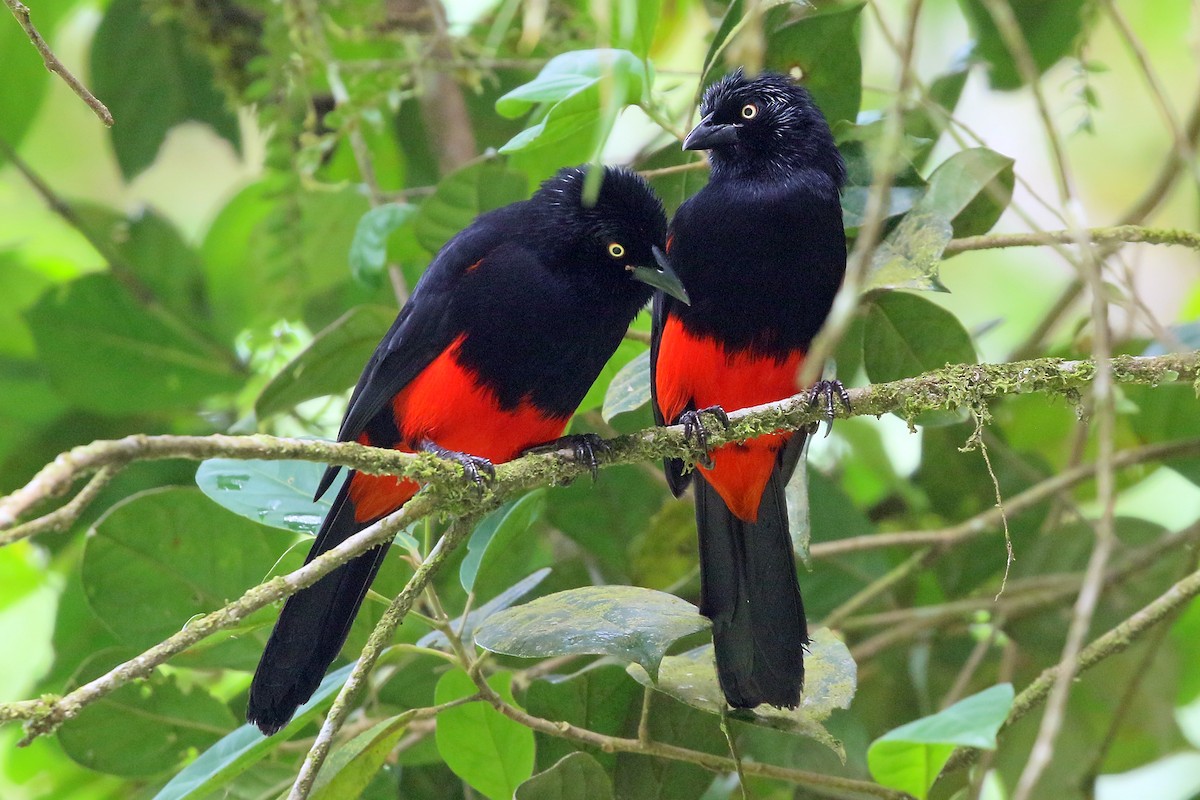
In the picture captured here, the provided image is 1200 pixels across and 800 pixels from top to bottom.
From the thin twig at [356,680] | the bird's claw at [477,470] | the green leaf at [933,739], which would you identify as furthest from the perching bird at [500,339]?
the green leaf at [933,739]

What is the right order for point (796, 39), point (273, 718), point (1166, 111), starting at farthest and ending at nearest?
point (796, 39), point (273, 718), point (1166, 111)

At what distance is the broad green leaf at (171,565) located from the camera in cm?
279

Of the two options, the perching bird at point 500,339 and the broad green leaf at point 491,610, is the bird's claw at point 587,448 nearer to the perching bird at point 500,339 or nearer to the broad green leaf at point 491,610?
the perching bird at point 500,339

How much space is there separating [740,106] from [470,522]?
1.59 meters

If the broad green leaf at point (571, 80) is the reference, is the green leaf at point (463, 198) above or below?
below

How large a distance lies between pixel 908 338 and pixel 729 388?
1.87 ft

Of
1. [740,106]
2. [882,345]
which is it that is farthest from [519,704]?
[740,106]

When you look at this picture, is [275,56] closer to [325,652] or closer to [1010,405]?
[325,652]

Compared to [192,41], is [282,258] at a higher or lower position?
lower

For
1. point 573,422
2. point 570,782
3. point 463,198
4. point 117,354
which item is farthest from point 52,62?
point 117,354

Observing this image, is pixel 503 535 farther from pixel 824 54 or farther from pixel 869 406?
pixel 824 54

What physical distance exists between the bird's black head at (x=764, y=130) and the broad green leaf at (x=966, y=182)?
1.39ft

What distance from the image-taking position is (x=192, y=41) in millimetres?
4379

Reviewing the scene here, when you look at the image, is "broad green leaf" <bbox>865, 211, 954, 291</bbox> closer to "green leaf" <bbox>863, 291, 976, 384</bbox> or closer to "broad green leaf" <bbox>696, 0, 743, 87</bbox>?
"green leaf" <bbox>863, 291, 976, 384</bbox>
